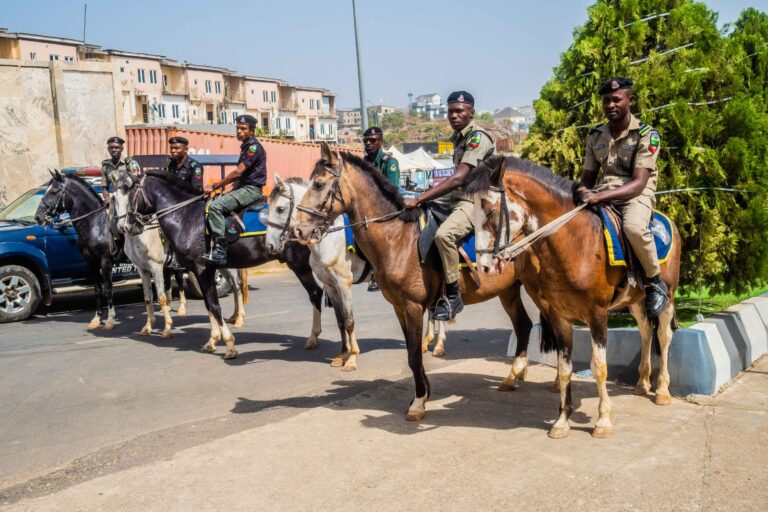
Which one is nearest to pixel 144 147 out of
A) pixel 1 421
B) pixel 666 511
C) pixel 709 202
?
pixel 1 421

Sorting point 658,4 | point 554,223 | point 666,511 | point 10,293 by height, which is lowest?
point 666,511

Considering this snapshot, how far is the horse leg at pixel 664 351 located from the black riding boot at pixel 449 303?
6.86 feet

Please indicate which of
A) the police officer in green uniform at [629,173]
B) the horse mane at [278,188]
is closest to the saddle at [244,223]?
the horse mane at [278,188]

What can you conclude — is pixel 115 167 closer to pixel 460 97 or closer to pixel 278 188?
pixel 278 188

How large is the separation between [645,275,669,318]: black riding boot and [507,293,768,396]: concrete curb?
1.00 meters

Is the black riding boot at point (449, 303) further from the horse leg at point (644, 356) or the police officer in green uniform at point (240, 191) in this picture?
the police officer in green uniform at point (240, 191)

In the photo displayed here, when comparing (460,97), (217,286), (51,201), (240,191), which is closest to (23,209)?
(51,201)

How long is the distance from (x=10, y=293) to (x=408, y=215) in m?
9.34

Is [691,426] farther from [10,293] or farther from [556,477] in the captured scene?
[10,293]

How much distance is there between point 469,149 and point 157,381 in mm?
4906

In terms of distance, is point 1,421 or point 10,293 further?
point 10,293

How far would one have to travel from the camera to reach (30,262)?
13.3 metres

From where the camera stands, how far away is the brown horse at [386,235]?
6.79 metres

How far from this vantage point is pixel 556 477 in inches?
204
